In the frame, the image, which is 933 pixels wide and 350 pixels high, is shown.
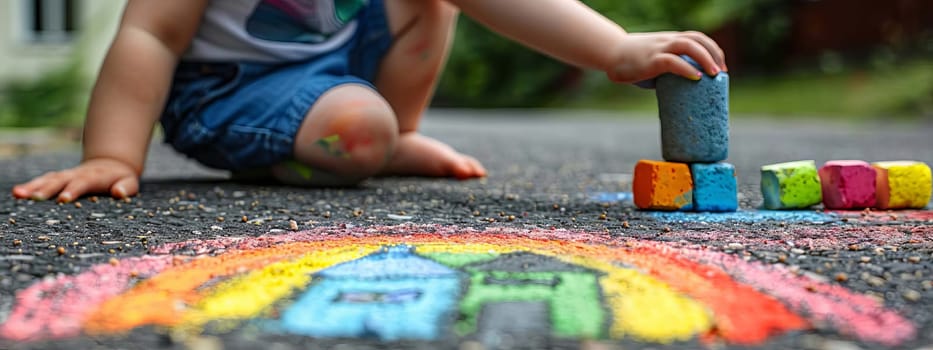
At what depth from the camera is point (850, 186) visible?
1833mm

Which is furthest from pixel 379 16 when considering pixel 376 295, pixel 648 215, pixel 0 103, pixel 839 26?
pixel 839 26

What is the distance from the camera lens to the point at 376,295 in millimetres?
1062

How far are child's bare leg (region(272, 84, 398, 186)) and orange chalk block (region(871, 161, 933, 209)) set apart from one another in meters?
1.01

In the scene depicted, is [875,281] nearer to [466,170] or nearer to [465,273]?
[465,273]

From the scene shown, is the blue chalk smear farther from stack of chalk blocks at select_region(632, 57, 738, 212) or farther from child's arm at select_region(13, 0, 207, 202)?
child's arm at select_region(13, 0, 207, 202)

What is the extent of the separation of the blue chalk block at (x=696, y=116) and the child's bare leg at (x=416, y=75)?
770mm

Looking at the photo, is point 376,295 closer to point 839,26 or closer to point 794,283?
point 794,283

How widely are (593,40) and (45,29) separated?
7712 mm

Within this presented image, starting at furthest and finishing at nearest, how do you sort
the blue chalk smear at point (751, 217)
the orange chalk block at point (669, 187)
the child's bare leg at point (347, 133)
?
the child's bare leg at point (347, 133) → the orange chalk block at point (669, 187) → the blue chalk smear at point (751, 217)

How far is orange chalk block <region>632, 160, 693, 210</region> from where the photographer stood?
178cm

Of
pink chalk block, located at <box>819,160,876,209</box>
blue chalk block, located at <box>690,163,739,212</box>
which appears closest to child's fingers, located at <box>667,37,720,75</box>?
blue chalk block, located at <box>690,163,739,212</box>

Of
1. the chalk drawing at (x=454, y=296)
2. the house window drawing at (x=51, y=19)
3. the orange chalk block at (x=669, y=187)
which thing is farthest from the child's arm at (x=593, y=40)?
the house window drawing at (x=51, y=19)

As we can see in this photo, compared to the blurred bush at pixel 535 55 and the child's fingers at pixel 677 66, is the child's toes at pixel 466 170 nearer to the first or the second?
the child's fingers at pixel 677 66

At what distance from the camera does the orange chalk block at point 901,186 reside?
1.84 m
